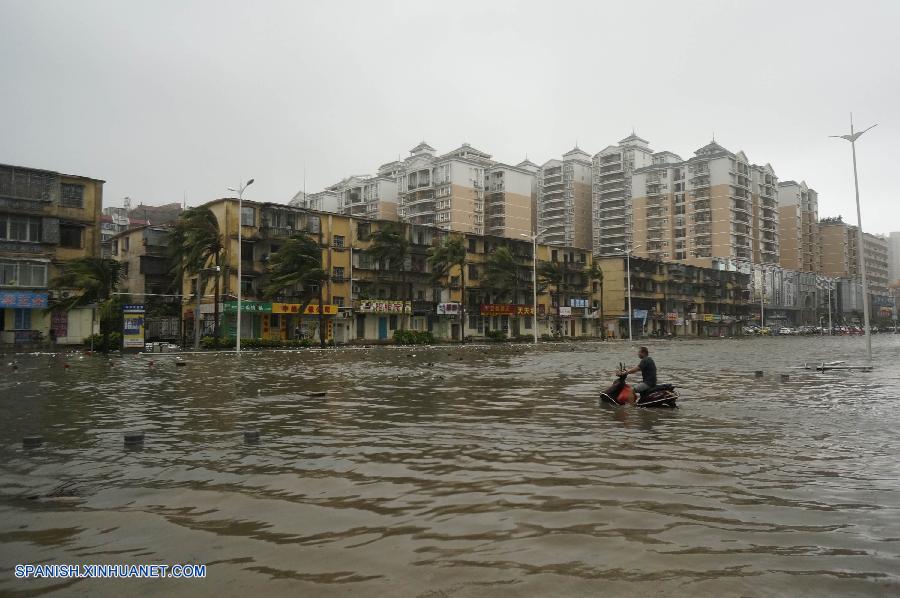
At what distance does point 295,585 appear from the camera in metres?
4.59

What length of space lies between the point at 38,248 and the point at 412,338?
112 feet

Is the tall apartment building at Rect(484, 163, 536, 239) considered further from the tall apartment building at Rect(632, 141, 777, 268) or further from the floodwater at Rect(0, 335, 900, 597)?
the floodwater at Rect(0, 335, 900, 597)

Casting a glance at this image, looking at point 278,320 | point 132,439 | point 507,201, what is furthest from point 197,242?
point 507,201

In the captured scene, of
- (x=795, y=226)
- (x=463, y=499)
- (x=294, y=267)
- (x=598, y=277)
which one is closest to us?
(x=463, y=499)

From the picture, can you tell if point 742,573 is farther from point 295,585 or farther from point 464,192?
point 464,192

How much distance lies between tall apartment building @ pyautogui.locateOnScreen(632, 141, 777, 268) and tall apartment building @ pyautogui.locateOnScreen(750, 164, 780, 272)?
0.93ft

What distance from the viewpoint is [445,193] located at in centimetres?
11431

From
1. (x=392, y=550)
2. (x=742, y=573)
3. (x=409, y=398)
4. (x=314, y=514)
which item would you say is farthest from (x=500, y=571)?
(x=409, y=398)

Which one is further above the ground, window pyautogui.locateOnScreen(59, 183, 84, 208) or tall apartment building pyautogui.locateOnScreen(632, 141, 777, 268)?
tall apartment building pyautogui.locateOnScreen(632, 141, 777, 268)

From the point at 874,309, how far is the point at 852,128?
527 ft

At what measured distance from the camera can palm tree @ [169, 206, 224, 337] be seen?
164 ft

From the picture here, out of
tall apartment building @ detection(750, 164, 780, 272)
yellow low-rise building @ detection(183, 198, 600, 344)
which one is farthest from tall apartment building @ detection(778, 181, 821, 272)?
yellow low-rise building @ detection(183, 198, 600, 344)

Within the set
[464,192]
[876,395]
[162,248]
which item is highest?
[464,192]

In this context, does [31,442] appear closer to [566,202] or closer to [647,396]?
[647,396]
